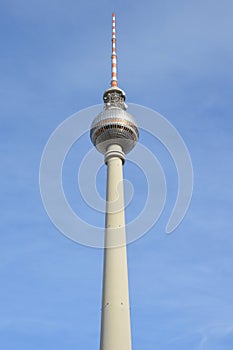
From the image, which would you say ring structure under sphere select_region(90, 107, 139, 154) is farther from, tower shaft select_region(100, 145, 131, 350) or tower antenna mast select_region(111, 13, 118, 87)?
tower antenna mast select_region(111, 13, 118, 87)

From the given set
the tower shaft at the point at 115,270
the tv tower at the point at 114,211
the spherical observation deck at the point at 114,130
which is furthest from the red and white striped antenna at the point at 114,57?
the tower shaft at the point at 115,270

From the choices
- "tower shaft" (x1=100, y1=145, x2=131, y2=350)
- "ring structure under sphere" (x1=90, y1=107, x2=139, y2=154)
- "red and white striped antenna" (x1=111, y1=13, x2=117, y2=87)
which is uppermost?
"red and white striped antenna" (x1=111, y1=13, x2=117, y2=87)

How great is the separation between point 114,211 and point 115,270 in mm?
9083

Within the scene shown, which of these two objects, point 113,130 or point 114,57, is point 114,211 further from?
point 114,57

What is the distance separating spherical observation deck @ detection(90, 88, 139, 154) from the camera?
241 feet

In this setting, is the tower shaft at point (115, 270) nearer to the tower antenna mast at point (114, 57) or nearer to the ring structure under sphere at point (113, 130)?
the ring structure under sphere at point (113, 130)

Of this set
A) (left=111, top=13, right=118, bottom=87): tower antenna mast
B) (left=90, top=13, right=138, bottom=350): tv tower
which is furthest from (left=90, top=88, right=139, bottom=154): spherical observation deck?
(left=111, top=13, right=118, bottom=87): tower antenna mast

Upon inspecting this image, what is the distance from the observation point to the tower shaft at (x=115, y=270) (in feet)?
176

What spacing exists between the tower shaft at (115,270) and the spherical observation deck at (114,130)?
2251 millimetres

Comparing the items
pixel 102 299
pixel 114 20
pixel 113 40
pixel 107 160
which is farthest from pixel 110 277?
pixel 114 20

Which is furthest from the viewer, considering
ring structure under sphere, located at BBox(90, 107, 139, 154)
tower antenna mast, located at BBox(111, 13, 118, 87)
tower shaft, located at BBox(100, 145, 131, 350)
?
tower antenna mast, located at BBox(111, 13, 118, 87)

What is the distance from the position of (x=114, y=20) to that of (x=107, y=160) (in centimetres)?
3211

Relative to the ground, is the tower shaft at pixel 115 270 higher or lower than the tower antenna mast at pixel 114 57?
lower

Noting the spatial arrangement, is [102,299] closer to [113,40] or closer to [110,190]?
[110,190]
